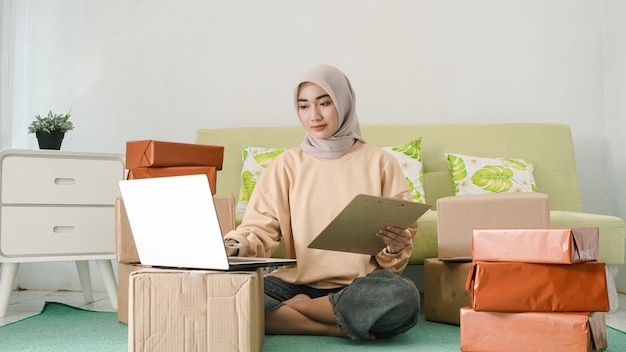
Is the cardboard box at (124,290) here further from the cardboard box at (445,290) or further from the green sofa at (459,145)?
the cardboard box at (445,290)

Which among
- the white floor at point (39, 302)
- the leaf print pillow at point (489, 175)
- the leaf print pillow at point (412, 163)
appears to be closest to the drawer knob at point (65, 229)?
the white floor at point (39, 302)

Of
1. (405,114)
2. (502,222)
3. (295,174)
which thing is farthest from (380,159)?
(405,114)

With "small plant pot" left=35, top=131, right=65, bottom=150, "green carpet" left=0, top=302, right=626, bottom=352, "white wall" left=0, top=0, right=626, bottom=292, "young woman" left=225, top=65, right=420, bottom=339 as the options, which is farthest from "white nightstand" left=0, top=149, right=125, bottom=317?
"young woman" left=225, top=65, right=420, bottom=339

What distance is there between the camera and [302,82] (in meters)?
1.93

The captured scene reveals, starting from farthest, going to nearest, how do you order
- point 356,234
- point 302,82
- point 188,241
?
1. point 302,82
2. point 356,234
3. point 188,241

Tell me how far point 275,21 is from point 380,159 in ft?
5.18

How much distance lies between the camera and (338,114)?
1.91 meters

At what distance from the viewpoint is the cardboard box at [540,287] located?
146 centimetres

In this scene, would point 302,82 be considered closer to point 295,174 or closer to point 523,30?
point 295,174

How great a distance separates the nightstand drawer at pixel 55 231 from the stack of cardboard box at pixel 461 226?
1.29 metres

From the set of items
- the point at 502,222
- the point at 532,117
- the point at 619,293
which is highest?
the point at 532,117

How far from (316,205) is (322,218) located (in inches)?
1.6

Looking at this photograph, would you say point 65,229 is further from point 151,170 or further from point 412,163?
point 412,163

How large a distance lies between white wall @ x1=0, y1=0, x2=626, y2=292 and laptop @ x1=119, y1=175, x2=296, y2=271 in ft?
6.23
